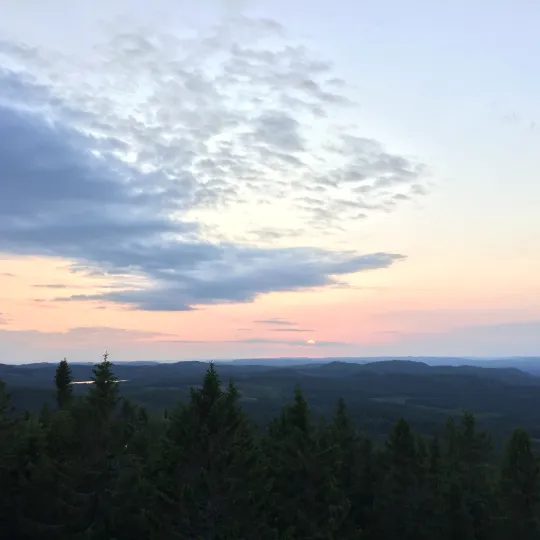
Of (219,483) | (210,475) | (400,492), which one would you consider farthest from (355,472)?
(210,475)

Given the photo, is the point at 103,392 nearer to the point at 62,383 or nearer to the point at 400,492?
the point at 400,492

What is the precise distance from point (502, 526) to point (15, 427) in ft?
104

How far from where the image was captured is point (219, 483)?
24.8 m

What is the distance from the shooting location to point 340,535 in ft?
104

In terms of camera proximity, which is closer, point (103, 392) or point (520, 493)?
point (103, 392)

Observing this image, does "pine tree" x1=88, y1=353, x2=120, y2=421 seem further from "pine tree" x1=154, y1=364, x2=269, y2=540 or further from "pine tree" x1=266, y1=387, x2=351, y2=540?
"pine tree" x1=266, y1=387, x2=351, y2=540

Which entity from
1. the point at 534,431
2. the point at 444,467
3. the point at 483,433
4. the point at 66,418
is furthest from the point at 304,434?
the point at 534,431

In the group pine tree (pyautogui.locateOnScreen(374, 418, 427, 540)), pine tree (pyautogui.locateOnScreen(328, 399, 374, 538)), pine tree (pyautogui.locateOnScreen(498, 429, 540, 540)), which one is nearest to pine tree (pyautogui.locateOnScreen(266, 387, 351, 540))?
pine tree (pyautogui.locateOnScreen(374, 418, 427, 540))

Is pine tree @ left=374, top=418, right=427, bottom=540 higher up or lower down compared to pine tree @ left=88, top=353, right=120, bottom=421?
lower down

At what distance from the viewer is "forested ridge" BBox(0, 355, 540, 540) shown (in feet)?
81.3

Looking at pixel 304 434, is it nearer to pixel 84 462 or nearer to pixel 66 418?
pixel 84 462

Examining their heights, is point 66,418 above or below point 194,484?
above

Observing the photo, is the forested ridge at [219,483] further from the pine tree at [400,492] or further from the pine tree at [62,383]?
the pine tree at [62,383]

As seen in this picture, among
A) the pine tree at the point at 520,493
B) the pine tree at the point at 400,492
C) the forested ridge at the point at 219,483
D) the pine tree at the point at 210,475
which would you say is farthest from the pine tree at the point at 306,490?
the pine tree at the point at 520,493
